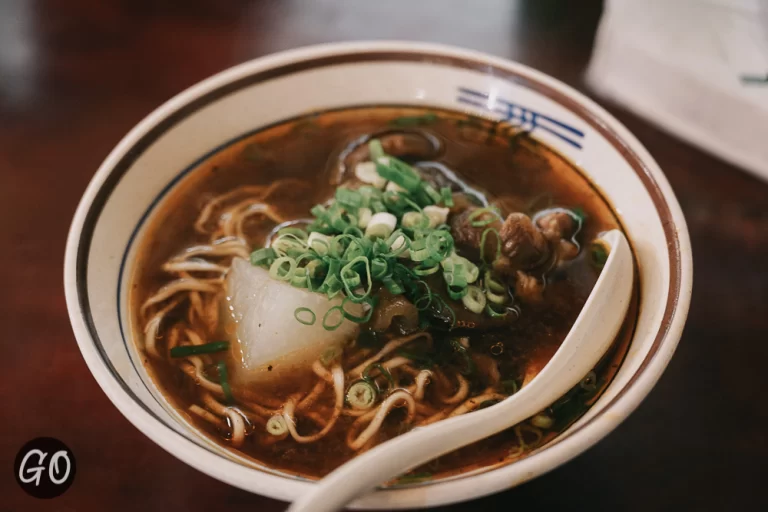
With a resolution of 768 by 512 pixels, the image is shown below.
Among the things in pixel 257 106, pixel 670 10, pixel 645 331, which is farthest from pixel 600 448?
pixel 670 10

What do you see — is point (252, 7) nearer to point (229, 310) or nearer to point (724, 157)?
point (229, 310)

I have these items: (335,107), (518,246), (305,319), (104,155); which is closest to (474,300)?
(518,246)

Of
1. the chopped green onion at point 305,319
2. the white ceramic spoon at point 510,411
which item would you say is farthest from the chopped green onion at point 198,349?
the white ceramic spoon at point 510,411

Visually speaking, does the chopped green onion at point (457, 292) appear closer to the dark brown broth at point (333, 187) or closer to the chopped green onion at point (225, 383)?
the dark brown broth at point (333, 187)

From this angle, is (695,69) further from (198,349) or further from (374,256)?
(198,349)

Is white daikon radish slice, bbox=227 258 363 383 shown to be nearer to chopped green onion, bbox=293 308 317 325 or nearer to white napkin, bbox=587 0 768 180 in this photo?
chopped green onion, bbox=293 308 317 325

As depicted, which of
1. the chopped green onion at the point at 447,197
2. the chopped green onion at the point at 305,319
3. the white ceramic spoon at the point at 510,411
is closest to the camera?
the white ceramic spoon at the point at 510,411

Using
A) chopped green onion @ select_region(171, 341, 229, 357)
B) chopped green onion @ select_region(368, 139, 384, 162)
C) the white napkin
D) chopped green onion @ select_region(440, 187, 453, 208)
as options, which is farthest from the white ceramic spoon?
the white napkin

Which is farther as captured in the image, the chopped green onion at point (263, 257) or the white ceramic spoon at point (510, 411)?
the chopped green onion at point (263, 257)
